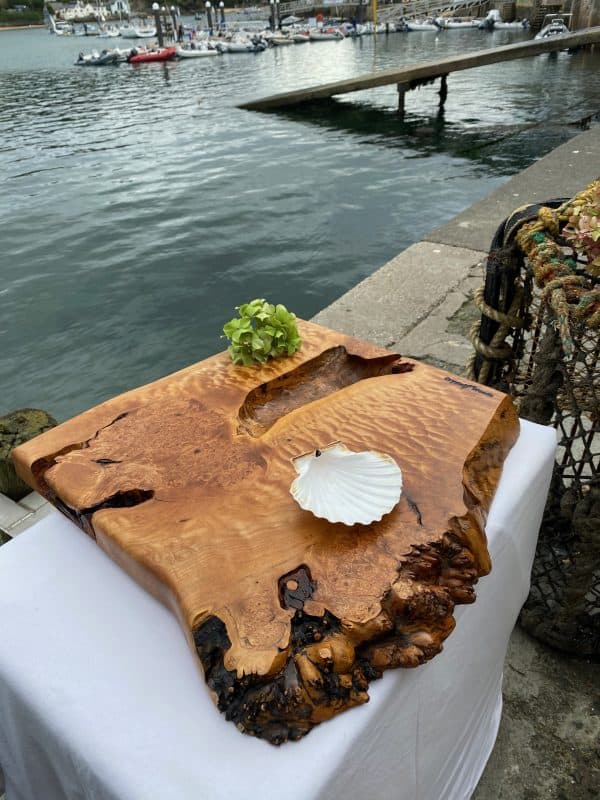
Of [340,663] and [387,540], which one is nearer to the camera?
[340,663]

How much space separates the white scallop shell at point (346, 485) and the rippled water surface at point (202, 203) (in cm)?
456

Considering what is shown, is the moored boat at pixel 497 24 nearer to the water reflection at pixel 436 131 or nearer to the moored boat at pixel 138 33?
the water reflection at pixel 436 131

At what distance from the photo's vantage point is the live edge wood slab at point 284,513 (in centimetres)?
83

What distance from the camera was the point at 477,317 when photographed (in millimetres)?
3633

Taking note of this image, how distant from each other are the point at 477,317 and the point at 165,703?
3.26 metres

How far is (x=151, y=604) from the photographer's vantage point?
1.02 metres

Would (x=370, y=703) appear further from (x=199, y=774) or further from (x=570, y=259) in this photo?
(x=570, y=259)

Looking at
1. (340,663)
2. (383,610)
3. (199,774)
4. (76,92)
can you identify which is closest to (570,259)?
(383,610)

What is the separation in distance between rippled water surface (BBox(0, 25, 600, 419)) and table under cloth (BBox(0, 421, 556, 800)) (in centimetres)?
437

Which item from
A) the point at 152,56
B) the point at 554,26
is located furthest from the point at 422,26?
the point at 152,56

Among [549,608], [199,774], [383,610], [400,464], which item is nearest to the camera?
[199,774]

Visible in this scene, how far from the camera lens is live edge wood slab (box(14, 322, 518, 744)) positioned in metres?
0.83

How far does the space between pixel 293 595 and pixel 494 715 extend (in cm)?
94

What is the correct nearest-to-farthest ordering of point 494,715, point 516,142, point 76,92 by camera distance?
point 494,715 < point 516,142 < point 76,92
